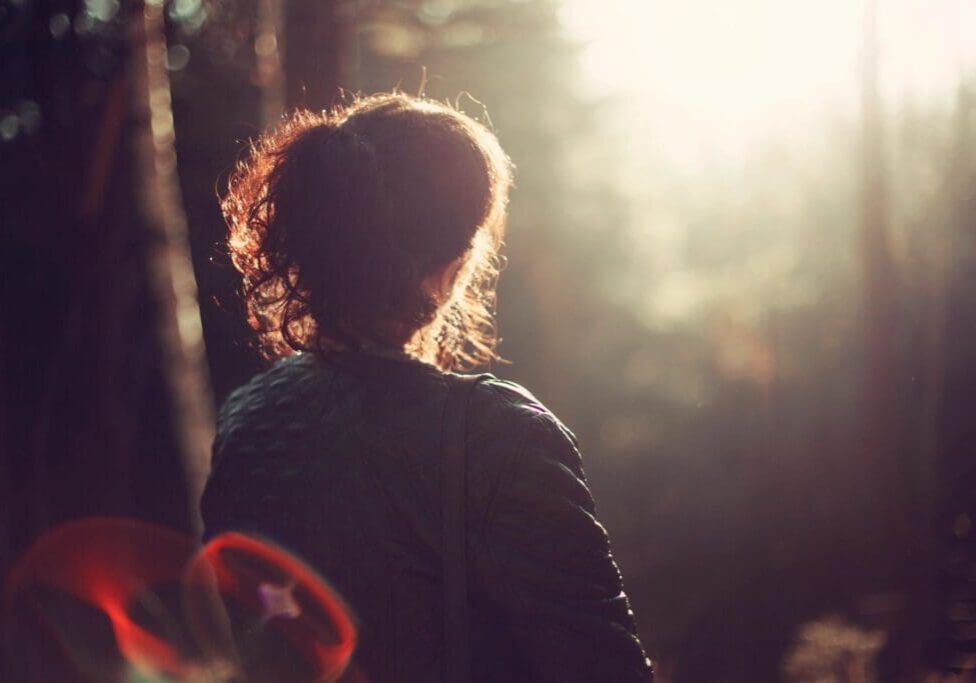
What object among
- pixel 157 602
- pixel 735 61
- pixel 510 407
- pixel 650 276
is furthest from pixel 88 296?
pixel 650 276

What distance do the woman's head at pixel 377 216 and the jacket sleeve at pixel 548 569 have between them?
1.04 feet

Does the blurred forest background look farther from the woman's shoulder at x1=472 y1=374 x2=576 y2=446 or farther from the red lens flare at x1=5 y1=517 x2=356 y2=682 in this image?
the woman's shoulder at x1=472 y1=374 x2=576 y2=446

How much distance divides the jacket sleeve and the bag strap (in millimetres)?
26

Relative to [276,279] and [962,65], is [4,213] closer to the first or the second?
[276,279]

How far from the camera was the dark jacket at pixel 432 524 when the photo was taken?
1441 mm

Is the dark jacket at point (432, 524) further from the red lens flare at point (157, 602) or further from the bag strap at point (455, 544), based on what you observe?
the red lens flare at point (157, 602)

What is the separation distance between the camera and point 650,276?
1577 cm

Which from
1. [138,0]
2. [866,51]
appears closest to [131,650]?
[138,0]

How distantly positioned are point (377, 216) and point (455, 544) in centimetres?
51

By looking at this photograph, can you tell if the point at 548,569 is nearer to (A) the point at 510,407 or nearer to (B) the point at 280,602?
(A) the point at 510,407

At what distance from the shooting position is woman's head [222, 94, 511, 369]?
1603 millimetres

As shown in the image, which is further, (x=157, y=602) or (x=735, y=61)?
(x=735, y=61)

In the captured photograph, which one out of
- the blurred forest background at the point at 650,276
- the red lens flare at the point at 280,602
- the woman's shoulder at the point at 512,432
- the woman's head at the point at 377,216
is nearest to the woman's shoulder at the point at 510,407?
the woman's shoulder at the point at 512,432

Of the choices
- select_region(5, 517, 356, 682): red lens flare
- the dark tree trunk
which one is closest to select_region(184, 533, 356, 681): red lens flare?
select_region(5, 517, 356, 682): red lens flare
